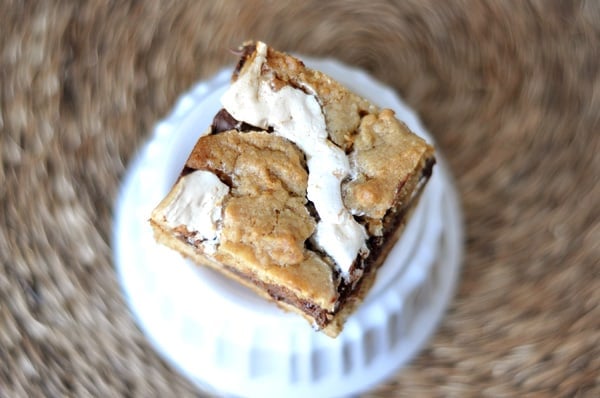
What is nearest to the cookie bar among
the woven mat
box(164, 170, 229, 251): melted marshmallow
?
box(164, 170, 229, 251): melted marshmallow

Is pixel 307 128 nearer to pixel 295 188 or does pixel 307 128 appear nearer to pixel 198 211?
pixel 295 188

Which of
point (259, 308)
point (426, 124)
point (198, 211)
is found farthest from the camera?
point (426, 124)

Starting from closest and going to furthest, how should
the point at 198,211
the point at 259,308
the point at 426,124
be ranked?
the point at 198,211, the point at 259,308, the point at 426,124

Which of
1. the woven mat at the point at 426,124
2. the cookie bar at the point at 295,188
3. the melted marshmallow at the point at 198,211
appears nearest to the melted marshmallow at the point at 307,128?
the cookie bar at the point at 295,188

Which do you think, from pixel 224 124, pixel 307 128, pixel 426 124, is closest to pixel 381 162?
pixel 307 128

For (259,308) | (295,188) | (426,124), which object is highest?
(426,124)

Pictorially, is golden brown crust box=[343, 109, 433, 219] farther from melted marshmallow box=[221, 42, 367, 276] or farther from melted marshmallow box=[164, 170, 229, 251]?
melted marshmallow box=[164, 170, 229, 251]
